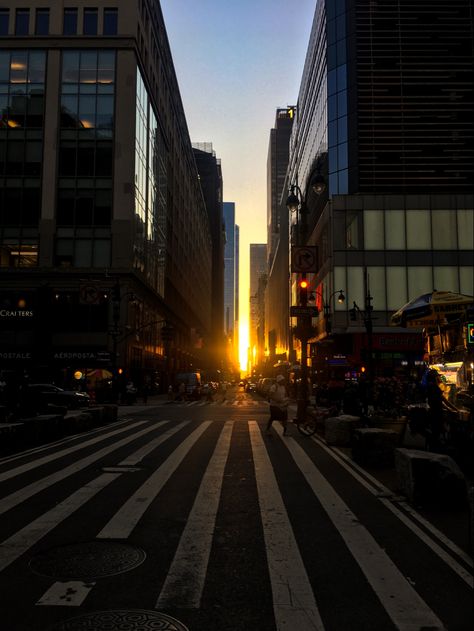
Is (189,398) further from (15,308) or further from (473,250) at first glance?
(473,250)

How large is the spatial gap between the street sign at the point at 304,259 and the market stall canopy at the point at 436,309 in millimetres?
4056

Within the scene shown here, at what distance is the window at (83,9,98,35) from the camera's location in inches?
2008

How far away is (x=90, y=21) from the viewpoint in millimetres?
51125

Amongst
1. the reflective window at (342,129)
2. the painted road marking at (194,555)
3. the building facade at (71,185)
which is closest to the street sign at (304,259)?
the painted road marking at (194,555)

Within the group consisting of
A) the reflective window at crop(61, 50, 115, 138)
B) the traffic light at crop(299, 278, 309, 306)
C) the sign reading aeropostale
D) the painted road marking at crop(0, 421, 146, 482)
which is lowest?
the painted road marking at crop(0, 421, 146, 482)

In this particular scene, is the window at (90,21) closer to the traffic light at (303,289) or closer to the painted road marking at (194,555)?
the traffic light at (303,289)

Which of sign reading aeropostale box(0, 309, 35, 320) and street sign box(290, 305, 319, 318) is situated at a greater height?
sign reading aeropostale box(0, 309, 35, 320)

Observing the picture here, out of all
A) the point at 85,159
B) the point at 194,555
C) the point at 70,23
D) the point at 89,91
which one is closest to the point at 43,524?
the point at 194,555

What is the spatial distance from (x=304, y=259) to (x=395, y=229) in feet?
102

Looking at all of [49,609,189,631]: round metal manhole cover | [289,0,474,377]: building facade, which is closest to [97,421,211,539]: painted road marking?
[49,609,189,631]: round metal manhole cover

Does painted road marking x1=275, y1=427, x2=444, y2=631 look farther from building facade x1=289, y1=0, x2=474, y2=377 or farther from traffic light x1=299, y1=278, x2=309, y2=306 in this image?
building facade x1=289, y1=0, x2=474, y2=377

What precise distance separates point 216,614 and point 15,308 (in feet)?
157

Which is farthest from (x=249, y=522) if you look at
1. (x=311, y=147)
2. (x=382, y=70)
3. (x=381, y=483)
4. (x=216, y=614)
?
(x=311, y=147)

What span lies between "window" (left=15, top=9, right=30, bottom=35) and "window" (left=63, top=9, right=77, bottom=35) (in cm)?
352
